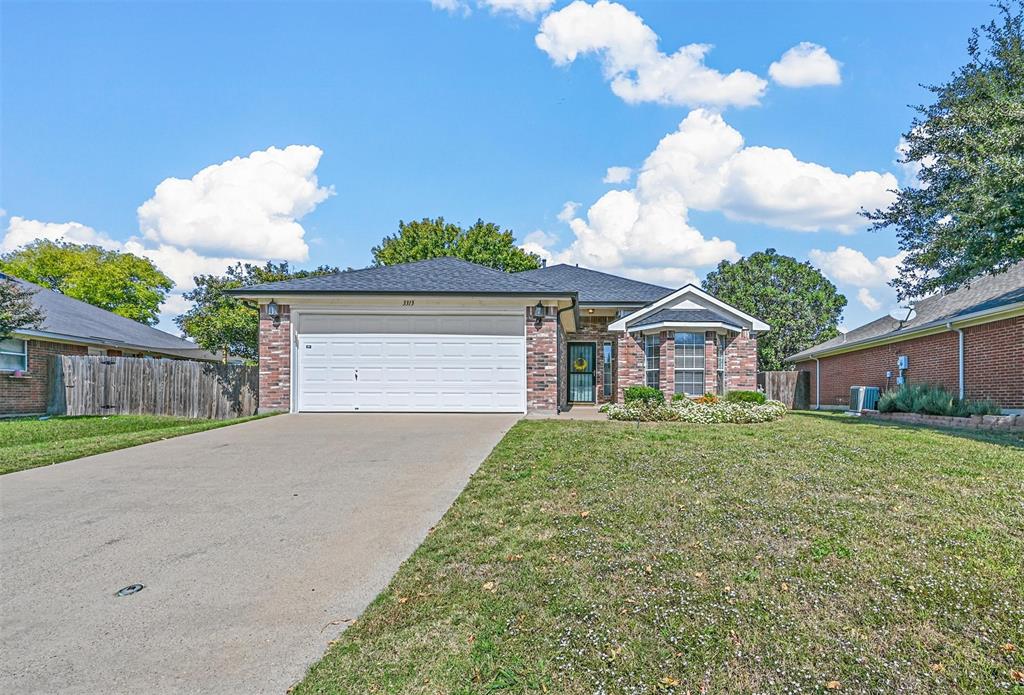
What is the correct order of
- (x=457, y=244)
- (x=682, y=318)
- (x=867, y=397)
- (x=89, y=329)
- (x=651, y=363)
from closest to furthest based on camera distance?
(x=682, y=318)
(x=651, y=363)
(x=867, y=397)
(x=89, y=329)
(x=457, y=244)

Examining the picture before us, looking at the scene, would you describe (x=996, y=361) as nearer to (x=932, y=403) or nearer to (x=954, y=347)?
(x=932, y=403)

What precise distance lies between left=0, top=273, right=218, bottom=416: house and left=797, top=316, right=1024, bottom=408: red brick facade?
22931 millimetres

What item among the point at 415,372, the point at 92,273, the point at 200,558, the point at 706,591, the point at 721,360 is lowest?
the point at 200,558

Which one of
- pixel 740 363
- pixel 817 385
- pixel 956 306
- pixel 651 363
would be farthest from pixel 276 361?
pixel 817 385

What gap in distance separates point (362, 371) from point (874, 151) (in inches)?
576

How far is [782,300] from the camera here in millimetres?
34500

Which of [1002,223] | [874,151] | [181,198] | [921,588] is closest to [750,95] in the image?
[874,151]

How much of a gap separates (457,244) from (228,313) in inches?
500

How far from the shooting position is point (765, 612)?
2893 millimetres

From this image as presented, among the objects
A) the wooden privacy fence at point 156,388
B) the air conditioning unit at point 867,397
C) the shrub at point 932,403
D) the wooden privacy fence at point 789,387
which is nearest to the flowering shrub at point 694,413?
the shrub at point 932,403

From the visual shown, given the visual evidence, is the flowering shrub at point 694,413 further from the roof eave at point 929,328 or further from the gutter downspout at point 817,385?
the gutter downspout at point 817,385

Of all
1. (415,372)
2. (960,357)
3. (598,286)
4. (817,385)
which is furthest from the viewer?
(817,385)

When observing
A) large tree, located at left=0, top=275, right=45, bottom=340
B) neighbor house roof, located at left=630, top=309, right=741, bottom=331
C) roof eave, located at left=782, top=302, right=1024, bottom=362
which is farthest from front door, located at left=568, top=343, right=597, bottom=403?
large tree, located at left=0, top=275, right=45, bottom=340

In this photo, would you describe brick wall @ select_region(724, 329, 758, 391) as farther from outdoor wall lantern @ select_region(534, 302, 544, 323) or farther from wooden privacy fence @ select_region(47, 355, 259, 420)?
wooden privacy fence @ select_region(47, 355, 259, 420)
